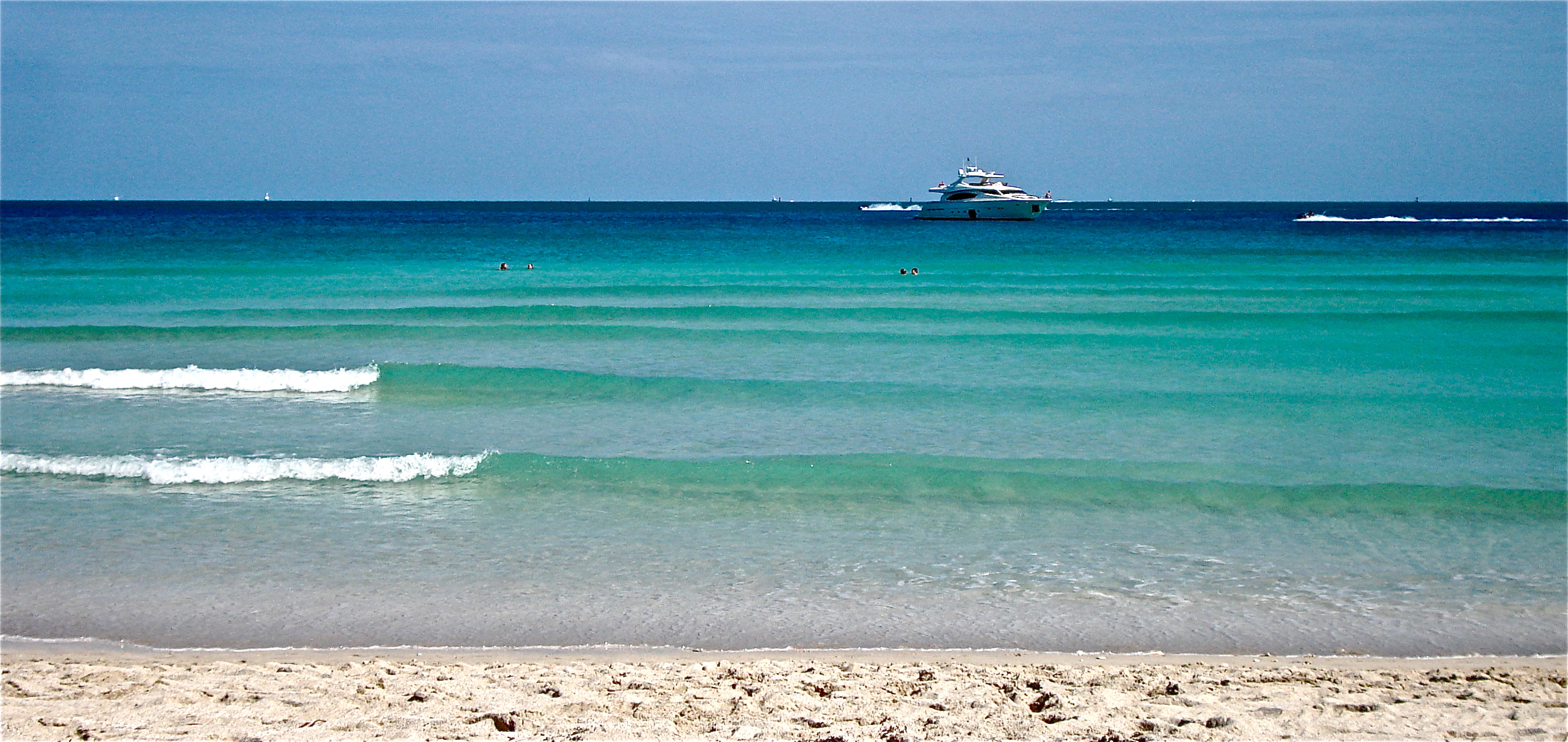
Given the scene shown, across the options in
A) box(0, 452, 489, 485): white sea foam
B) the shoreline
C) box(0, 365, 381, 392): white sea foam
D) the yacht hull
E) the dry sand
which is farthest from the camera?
the yacht hull

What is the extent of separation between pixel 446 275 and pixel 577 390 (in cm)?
1979

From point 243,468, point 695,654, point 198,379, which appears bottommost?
point 695,654

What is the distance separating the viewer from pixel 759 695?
5125 millimetres

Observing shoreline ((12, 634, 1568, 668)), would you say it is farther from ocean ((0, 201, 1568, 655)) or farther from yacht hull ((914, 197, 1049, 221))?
yacht hull ((914, 197, 1049, 221))

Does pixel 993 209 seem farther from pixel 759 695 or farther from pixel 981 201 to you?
pixel 759 695

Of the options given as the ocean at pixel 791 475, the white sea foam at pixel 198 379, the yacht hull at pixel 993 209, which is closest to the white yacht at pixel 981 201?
the yacht hull at pixel 993 209

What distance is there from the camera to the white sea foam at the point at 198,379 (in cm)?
1355

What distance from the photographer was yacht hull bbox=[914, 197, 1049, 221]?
257 ft

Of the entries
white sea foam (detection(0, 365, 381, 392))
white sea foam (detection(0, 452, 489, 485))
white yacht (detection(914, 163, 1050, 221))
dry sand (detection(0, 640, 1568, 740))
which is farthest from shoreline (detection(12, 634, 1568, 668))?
white yacht (detection(914, 163, 1050, 221))

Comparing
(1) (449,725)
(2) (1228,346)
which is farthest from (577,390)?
(2) (1228,346)

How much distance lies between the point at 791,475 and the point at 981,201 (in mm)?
72655

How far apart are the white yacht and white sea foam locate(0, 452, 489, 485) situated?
72235 millimetres

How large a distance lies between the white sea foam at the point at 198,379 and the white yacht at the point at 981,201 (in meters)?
68.8

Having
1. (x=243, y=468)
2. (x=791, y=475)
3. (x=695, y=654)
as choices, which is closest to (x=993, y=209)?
(x=791, y=475)
